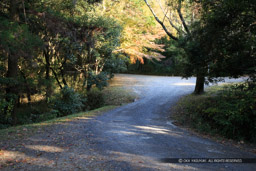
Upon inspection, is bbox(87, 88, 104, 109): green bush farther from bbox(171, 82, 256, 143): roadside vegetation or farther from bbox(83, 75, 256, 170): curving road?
bbox(171, 82, 256, 143): roadside vegetation

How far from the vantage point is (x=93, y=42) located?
14570 mm

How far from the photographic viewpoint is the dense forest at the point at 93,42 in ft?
28.4

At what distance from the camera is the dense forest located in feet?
28.4

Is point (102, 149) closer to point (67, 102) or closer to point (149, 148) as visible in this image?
point (149, 148)

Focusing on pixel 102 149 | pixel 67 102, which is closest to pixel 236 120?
pixel 102 149

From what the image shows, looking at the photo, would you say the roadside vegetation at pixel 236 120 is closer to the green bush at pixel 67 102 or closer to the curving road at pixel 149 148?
the curving road at pixel 149 148

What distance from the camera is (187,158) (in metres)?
4.94

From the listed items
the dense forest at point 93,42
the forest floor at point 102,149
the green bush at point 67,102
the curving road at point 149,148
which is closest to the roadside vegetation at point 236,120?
the dense forest at point 93,42

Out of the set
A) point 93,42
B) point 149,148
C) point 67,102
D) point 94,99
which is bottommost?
point 94,99

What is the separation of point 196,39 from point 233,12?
2.08 meters

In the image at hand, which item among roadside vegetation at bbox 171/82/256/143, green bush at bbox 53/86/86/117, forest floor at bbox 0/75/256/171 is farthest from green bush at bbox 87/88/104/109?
roadside vegetation at bbox 171/82/256/143

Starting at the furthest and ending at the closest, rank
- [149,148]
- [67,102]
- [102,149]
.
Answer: [67,102] → [149,148] → [102,149]

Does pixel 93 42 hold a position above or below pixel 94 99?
above

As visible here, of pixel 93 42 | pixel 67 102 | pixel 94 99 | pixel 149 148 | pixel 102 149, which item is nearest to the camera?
pixel 102 149
